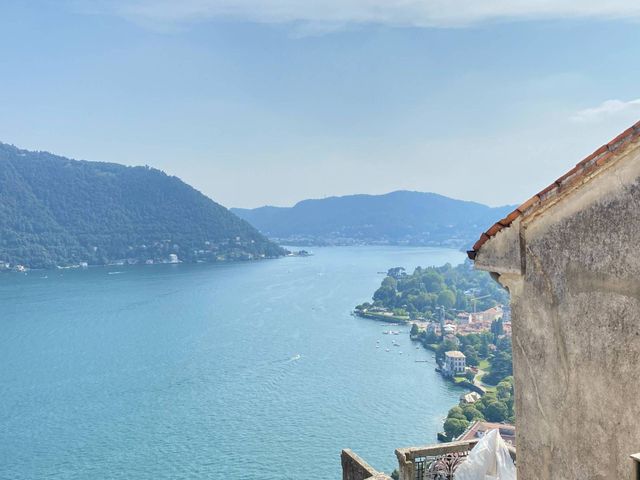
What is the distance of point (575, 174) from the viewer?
2258 millimetres

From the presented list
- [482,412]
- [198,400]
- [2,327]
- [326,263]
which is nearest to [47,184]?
[326,263]

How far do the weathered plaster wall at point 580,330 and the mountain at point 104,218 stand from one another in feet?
370

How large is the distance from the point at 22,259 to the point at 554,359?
4534 inches

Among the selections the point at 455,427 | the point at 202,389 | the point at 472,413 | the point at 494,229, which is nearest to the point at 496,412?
the point at 472,413

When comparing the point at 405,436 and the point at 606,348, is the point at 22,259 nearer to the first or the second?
the point at 405,436

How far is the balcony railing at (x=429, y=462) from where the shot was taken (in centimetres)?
456

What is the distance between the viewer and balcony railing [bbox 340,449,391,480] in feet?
18.5

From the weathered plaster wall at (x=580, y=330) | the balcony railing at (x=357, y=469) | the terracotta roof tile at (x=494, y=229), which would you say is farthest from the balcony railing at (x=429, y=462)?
the terracotta roof tile at (x=494, y=229)

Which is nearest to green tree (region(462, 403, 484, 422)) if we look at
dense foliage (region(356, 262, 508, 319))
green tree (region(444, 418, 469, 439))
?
green tree (region(444, 418, 469, 439))

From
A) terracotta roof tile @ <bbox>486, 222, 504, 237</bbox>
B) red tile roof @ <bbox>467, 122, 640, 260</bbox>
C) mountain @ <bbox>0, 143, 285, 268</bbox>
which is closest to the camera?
red tile roof @ <bbox>467, 122, 640, 260</bbox>

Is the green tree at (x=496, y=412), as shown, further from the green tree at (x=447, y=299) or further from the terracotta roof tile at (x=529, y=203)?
the green tree at (x=447, y=299)

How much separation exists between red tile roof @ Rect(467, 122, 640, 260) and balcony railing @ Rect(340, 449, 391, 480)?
3590 millimetres

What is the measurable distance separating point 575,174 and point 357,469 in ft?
14.9

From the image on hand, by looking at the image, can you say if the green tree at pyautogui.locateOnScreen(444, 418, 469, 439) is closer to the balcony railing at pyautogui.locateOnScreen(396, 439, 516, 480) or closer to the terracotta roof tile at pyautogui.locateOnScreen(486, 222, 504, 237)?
the balcony railing at pyautogui.locateOnScreen(396, 439, 516, 480)
